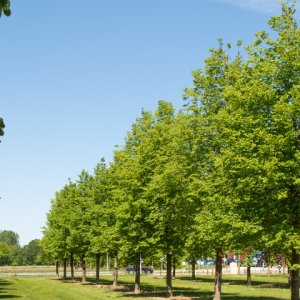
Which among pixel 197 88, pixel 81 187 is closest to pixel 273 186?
pixel 197 88

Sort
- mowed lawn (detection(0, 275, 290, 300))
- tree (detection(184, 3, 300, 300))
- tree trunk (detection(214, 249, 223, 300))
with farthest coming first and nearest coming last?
1. mowed lawn (detection(0, 275, 290, 300))
2. tree trunk (detection(214, 249, 223, 300))
3. tree (detection(184, 3, 300, 300))

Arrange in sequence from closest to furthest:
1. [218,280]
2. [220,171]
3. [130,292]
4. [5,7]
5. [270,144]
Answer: [5,7] → [270,144] → [220,171] → [218,280] → [130,292]

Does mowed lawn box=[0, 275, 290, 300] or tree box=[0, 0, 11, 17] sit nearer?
tree box=[0, 0, 11, 17]

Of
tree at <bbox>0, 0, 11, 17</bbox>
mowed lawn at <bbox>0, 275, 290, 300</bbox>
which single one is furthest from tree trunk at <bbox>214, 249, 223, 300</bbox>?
tree at <bbox>0, 0, 11, 17</bbox>

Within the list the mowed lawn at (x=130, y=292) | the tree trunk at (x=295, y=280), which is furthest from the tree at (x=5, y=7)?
the mowed lawn at (x=130, y=292)

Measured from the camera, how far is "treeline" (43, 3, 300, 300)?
22219 millimetres

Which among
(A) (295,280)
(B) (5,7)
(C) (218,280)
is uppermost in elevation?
(B) (5,7)

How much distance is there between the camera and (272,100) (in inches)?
913

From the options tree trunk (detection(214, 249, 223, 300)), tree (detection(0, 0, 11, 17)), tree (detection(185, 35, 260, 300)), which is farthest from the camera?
tree trunk (detection(214, 249, 223, 300))

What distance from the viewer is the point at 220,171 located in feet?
93.1

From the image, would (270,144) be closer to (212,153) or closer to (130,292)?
(212,153)

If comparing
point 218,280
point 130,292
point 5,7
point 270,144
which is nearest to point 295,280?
point 270,144

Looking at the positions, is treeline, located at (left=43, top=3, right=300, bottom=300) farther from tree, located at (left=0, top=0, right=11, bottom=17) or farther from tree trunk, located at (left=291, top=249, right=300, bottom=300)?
tree, located at (left=0, top=0, right=11, bottom=17)

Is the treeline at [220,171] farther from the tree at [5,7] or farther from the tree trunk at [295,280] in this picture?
the tree at [5,7]
